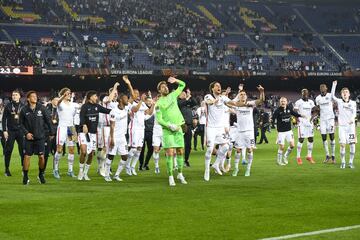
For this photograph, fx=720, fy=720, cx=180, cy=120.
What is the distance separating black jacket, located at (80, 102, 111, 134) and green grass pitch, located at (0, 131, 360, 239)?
4.56 feet

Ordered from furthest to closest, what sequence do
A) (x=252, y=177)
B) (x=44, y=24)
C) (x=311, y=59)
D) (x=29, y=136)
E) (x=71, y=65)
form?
1. (x=311, y=59)
2. (x=44, y=24)
3. (x=71, y=65)
4. (x=252, y=177)
5. (x=29, y=136)

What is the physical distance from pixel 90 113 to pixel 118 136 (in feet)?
3.12

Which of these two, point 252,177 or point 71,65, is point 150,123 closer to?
point 252,177

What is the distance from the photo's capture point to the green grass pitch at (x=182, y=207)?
10.2 metres

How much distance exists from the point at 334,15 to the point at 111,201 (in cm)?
6759

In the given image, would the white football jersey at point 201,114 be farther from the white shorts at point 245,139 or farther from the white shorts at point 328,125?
the white shorts at point 245,139

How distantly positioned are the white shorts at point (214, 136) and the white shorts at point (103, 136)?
105 inches

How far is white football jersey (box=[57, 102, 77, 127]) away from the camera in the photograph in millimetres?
18469

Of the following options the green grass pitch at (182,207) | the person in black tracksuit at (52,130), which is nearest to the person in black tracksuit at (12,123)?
the person in black tracksuit at (52,130)

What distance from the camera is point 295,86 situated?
6988 cm

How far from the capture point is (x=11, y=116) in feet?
61.3

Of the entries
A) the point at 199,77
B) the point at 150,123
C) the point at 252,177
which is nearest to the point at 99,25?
the point at 199,77

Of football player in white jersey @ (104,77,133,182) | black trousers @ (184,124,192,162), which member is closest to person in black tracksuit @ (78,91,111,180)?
football player in white jersey @ (104,77,133,182)

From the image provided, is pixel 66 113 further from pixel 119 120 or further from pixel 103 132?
pixel 119 120
